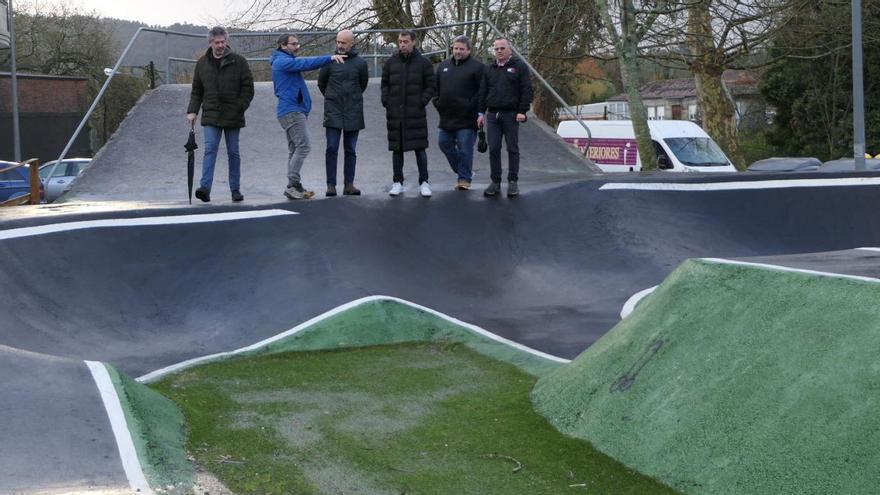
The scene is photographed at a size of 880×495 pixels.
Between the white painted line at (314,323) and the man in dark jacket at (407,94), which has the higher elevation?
the man in dark jacket at (407,94)

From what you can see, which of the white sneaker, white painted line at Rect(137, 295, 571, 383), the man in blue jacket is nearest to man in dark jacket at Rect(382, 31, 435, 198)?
the white sneaker

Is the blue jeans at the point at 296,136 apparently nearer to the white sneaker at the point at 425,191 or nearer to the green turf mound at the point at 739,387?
the white sneaker at the point at 425,191

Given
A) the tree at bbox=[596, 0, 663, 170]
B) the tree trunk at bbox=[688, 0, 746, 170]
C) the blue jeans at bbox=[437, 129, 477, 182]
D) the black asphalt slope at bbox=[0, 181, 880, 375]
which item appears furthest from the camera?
the tree trunk at bbox=[688, 0, 746, 170]

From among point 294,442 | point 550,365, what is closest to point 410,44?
point 550,365

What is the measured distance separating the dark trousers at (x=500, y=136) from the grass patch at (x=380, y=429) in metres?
4.01

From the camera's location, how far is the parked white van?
2153 cm

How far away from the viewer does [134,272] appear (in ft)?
29.9

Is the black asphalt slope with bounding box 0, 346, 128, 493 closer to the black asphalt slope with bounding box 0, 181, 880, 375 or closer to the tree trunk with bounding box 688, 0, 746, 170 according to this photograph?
the black asphalt slope with bounding box 0, 181, 880, 375

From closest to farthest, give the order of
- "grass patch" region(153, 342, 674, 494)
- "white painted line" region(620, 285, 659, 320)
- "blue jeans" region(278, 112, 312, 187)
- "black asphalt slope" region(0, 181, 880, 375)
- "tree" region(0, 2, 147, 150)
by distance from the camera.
A: "grass patch" region(153, 342, 674, 494) < "black asphalt slope" region(0, 181, 880, 375) < "white painted line" region(620, 285, 659, 320) < "blue jeans" region(278, 112, 312, 187) < "tree" region(0, 2, 147, 150)

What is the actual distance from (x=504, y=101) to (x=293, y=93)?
7.73 feet

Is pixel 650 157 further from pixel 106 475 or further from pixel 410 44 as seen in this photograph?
pixel 106 475

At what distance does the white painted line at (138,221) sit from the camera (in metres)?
8.85

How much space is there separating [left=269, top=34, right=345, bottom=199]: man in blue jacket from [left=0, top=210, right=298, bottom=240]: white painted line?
3.06 ft

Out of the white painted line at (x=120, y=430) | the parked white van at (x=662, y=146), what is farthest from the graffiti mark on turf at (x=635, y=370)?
the parked white van at (x=662, y=146)
